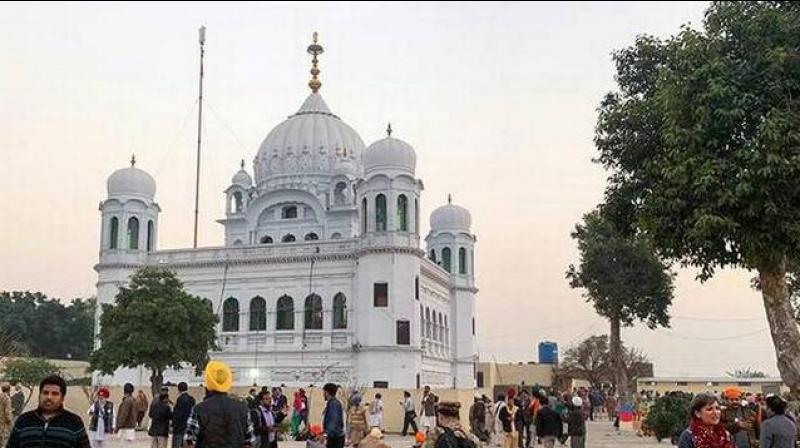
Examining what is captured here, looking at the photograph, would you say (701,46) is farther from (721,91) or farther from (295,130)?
(295,130)

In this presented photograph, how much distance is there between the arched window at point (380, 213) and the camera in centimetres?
4475

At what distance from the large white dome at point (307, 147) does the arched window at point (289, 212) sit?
196 centimetres

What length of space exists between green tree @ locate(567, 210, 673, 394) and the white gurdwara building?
28.6 ft

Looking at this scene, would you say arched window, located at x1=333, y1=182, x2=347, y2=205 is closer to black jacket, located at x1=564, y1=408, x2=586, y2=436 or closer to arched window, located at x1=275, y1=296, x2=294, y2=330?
arched window, located at x1=275, y1=296, x2=294, y2=330

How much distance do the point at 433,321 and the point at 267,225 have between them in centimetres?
1199

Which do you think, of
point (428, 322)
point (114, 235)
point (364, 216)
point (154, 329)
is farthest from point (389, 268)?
point (114, 235)

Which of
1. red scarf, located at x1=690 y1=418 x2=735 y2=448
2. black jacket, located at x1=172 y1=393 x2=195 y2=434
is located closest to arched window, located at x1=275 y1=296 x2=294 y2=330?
black jacket, located at x1=172 y1=393 x2=195 y2=434

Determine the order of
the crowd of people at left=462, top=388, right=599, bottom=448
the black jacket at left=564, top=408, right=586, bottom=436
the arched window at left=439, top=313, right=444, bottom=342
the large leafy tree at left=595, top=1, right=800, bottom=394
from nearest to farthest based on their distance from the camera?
the large leafy tree at left=595, top=1, right=800, bottom=394 < the crowd of people at left=462, top=388, right=599, bottom=448 < the black jacket at left=564, top=408, right=586, bottom=436 < the arched window at left=439, top=313, right=444, bottom=342

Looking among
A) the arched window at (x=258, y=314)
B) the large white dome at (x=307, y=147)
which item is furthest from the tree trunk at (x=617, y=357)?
the large white dome at (x=307, y=147)

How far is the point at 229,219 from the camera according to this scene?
57.2 m

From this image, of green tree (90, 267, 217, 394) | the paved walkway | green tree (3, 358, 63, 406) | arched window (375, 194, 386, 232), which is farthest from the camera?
arched window (375, 194, 386, 232)

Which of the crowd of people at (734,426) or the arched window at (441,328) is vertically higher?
the arched window at (441,328)

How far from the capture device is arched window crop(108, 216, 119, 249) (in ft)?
161

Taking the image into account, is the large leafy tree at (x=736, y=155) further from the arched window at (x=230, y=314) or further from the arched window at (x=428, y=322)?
the arched window at (x=230, y=314)
